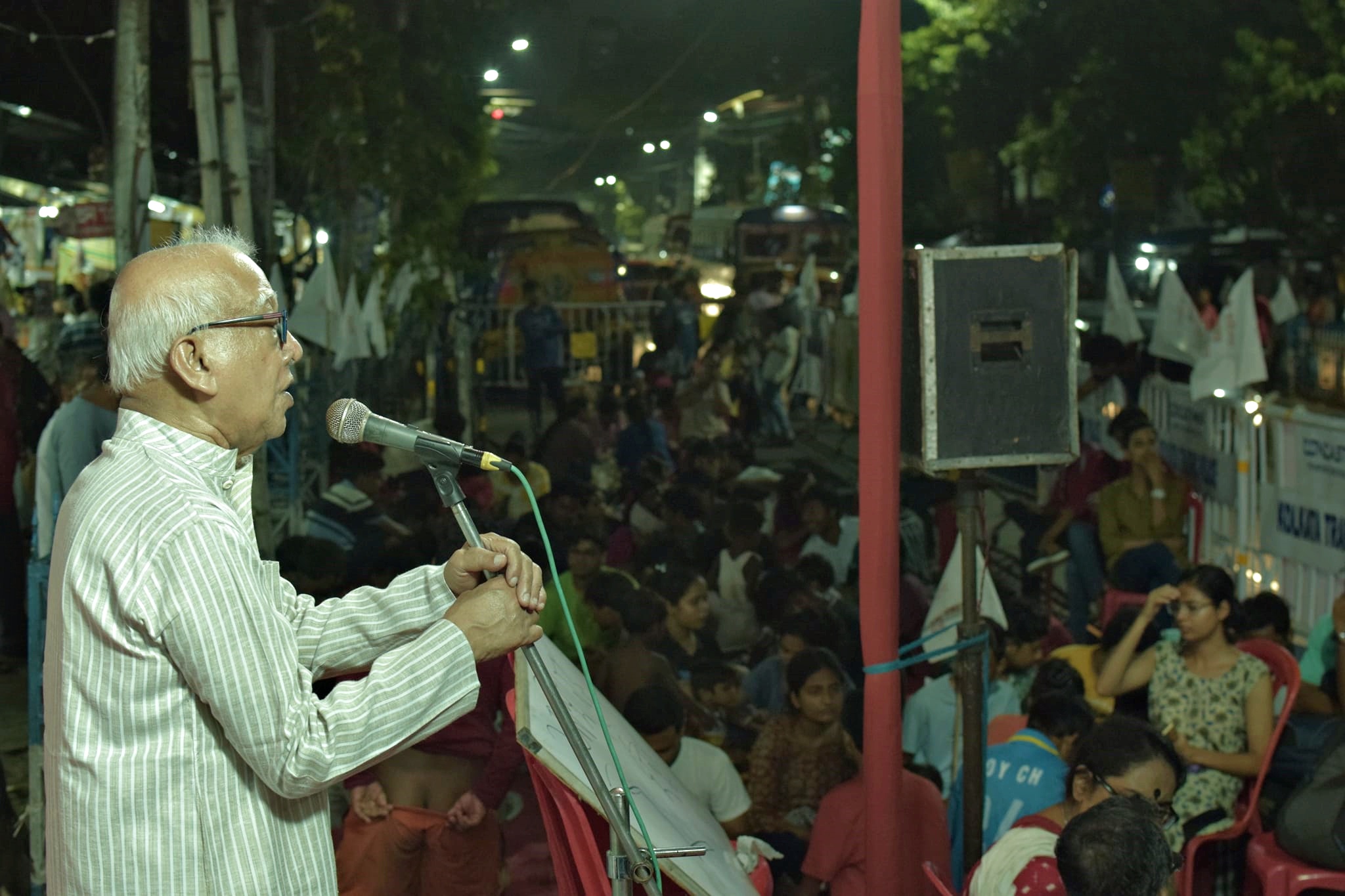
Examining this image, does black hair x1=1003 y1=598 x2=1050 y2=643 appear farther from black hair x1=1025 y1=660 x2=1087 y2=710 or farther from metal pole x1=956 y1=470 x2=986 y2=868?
metal pole x1=956 y1=470 x2=986 y2=868

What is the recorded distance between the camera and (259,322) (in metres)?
2.11

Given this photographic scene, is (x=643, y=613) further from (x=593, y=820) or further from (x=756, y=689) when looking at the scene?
(x=593, y=820)

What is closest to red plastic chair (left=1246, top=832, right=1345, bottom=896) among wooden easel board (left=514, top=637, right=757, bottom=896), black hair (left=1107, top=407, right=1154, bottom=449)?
wooden easel board (left=514, top=637, right=757, bottom=896)

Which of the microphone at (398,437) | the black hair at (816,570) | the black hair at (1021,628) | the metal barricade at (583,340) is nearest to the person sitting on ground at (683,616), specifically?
the black hair at (816,570)

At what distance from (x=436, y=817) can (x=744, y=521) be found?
3.72 m

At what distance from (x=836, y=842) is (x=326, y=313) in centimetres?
614

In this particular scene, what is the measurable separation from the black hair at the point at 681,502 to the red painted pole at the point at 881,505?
4872mm

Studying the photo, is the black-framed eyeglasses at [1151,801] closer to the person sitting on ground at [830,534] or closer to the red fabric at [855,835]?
the red fabric at [855,835]

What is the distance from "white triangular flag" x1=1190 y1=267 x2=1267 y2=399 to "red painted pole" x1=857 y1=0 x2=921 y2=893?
17.8 feet

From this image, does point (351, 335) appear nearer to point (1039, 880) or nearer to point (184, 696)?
point (1039, 880)

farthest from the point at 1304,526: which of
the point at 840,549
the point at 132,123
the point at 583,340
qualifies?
the point at 583,340

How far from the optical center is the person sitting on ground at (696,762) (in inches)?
183

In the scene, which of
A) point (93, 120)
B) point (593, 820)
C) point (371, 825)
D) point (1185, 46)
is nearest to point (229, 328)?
point (593, 820)

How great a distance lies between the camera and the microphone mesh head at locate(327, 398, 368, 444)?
2.26 meters
